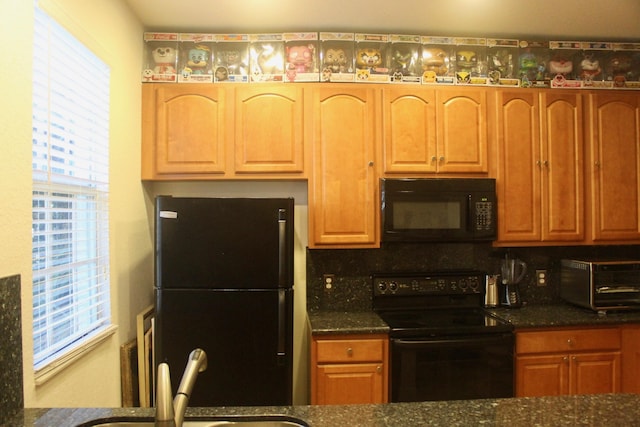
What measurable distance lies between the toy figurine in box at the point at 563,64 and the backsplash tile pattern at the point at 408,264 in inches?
44.6

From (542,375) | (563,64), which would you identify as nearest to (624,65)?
(563,64)

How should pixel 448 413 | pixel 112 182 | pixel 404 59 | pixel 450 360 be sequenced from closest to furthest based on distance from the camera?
1. pixel 448 413
2. pixel 112 182
3. pixel 450 360
4. pixel 404 59

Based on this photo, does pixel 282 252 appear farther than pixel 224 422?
Yes

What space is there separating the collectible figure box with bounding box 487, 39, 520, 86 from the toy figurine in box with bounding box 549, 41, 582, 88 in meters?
0.25

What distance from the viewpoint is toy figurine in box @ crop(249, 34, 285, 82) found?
238 cm

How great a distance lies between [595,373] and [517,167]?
51.6 inches

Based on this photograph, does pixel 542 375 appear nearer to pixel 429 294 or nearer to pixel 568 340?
pixel 568 340

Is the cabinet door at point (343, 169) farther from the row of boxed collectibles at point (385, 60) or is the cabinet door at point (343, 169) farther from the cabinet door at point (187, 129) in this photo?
the cabinet door at point (187, 129)

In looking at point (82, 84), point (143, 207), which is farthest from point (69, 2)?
point (143, 207)

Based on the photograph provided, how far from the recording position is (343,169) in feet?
7.67

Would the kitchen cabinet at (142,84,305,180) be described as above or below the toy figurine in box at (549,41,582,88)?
below

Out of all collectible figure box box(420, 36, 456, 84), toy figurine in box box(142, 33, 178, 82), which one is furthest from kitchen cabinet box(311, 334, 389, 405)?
toy figurine in box box(142, 33, 178, 82)

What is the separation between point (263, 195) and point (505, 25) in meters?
1.88

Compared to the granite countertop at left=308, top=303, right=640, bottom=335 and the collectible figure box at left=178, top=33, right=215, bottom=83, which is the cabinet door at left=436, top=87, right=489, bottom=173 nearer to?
the granite countertop at left=308, top=303, right=640, bottom=335
